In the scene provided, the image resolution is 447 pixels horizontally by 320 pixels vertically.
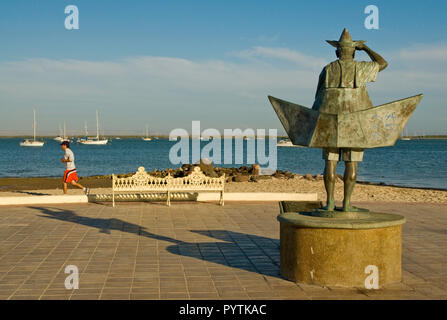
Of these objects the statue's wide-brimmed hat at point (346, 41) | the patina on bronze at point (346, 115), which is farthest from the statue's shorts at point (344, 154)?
the statue's wide-brimmed hat at point (346, 41)

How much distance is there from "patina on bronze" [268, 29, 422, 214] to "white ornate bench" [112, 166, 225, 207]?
22.6 ft

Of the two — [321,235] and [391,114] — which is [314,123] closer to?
[391,114]

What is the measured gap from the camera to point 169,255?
287 inches

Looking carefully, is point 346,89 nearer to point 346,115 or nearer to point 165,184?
point 346,115

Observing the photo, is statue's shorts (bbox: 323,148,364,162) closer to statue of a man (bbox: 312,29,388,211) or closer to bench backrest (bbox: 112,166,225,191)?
statue of a man (bbox: 312,29,388,211)

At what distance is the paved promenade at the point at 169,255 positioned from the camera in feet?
17.9

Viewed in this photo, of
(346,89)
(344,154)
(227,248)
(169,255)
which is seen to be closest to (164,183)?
(227,248)

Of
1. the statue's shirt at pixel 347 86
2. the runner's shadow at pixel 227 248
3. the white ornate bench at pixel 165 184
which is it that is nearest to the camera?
the statue's shirt at pixel 347 86

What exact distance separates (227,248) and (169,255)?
996 millimetres

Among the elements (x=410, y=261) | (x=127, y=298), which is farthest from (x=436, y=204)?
(x=127, y=298)

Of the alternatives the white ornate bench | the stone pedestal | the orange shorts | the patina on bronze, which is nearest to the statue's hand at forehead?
the patina on bronze

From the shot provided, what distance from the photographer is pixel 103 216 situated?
435 inches

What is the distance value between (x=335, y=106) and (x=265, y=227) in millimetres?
4346

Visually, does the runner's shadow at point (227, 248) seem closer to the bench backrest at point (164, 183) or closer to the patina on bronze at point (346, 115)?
the patina on bronze at point (346, 115)
